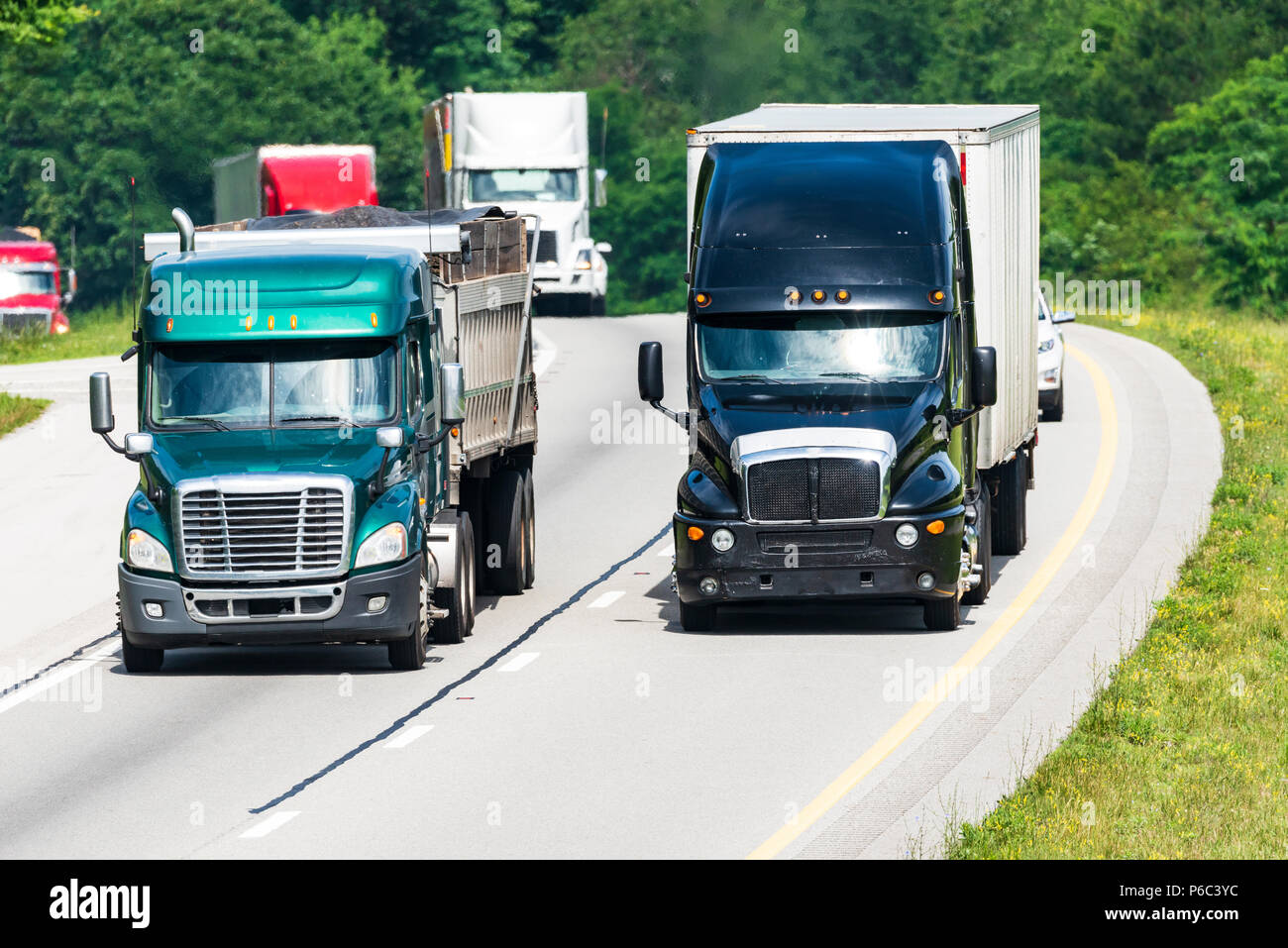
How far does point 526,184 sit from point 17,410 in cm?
1676

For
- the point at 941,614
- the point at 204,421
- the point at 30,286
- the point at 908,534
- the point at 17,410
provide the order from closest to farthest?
the point at 204,421 < the point at 908,534 < the point at 941,614 < the point at 17,410 < the point at 30,286

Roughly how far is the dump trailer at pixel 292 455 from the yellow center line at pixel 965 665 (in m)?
3.74

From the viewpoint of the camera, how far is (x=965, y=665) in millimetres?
16844

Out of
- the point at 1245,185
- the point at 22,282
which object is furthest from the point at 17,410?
the point at 1245,185

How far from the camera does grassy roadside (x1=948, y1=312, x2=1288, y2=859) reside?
11453mm

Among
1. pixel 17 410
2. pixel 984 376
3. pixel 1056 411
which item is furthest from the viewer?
pixel 17 410

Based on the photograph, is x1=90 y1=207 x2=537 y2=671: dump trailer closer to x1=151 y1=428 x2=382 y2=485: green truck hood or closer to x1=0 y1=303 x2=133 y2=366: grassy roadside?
x1=151 y1=428 x2=382 y2=485: green truck hood

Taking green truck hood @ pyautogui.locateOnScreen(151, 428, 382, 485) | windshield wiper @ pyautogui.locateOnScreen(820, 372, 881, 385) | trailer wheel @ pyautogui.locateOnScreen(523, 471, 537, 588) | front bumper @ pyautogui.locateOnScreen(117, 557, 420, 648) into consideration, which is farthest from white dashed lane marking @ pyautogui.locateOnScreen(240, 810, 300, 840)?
trailer wheel @ pyautogui.locateOnScreen(523, 471, 537, 588)

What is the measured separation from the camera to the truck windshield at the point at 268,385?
55.7 feet

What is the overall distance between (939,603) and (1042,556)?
3.97 metres

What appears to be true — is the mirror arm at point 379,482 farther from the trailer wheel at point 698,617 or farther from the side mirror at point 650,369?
the trailer wheel at point 698,617

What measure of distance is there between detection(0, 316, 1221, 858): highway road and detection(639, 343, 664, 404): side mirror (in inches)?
73.0

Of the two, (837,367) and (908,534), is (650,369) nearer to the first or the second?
(837,367)

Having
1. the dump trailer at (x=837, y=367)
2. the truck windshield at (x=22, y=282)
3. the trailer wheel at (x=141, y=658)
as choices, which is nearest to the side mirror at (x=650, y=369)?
the dump trailer at (x=837, y=367)
